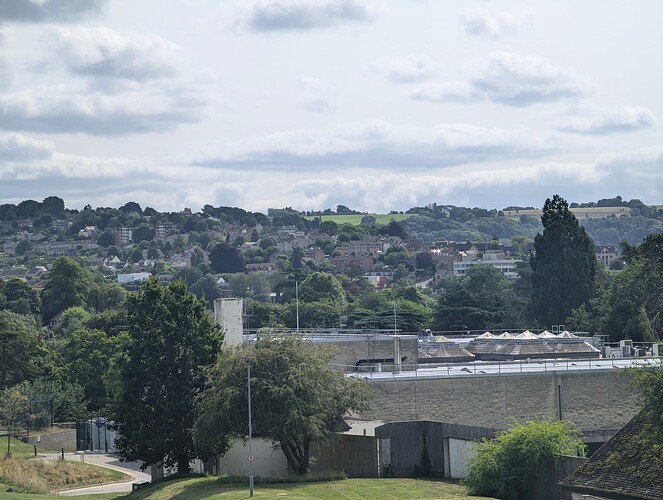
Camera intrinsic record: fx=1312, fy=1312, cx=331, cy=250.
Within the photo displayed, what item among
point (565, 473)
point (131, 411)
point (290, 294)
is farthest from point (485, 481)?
point (290, 294)

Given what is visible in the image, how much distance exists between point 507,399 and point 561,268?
58412mm

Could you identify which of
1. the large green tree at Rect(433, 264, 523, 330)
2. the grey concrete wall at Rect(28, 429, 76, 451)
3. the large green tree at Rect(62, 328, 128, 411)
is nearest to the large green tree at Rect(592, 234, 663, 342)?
the large green tree at Rect(433, 264, 523, 330)

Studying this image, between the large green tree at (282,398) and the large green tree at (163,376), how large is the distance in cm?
502

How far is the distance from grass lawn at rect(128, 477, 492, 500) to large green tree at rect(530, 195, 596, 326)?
67.6 meters

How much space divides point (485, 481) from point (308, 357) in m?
10.2

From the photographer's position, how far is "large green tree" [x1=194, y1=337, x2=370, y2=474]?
4719cm

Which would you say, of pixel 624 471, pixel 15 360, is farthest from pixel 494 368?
pixel 15 360

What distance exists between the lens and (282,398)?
47.2 m

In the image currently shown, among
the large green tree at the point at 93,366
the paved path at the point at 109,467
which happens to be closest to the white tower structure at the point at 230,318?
the paved path at the point at 109,467

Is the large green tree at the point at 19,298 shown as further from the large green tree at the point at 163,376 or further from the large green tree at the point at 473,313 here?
the large green tree at the point at 163,376

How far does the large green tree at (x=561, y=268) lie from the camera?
4417 inches

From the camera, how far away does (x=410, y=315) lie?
423ft

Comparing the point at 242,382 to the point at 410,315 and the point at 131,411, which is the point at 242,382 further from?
the point at 410,315

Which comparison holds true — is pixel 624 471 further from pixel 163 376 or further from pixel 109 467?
pixel 109 467
